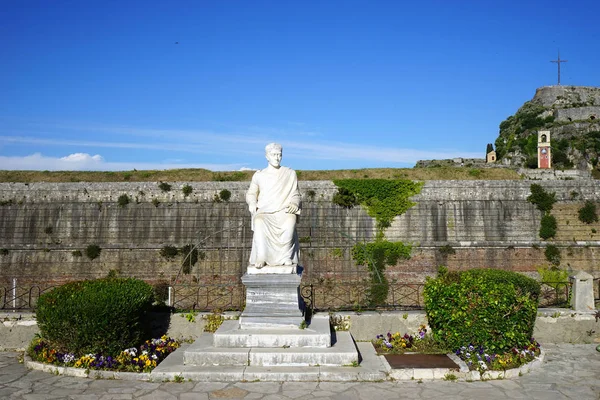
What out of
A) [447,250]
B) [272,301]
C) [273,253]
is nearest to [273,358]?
[272,301]

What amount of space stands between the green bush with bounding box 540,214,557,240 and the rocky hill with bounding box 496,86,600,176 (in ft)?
42.5

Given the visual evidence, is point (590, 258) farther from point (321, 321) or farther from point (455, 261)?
point (321, 321)

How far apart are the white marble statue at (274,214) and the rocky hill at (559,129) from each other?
2898 cm

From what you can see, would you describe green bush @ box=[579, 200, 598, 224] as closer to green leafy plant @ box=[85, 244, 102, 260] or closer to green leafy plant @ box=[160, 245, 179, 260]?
green leafy plant @ box=[160, 245, 179, 260]

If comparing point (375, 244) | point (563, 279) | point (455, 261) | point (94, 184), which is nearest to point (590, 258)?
point (563, 279)

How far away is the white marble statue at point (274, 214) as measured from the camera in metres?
7.52

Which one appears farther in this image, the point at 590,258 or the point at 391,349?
the point at 590,258

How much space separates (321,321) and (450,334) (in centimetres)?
208

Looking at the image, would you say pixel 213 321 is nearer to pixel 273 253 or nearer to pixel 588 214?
pixel 273 253

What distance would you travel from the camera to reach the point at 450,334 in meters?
7.31

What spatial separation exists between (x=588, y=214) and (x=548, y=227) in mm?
1926

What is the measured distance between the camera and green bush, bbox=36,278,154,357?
22.8ft

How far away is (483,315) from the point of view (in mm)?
6996

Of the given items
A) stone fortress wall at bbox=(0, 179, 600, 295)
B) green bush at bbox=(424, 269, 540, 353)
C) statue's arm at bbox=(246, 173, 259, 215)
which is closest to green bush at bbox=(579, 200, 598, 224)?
stone fortress wall at bbox=(0, 179, 600, 295)
